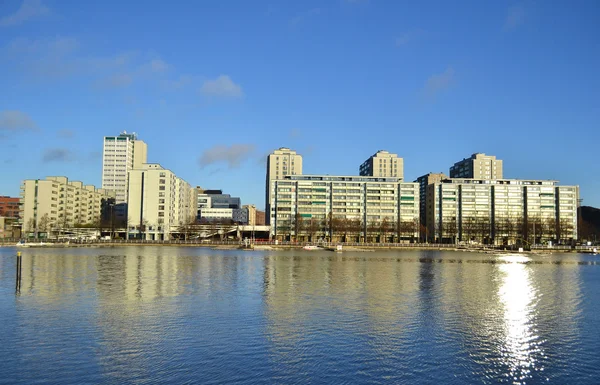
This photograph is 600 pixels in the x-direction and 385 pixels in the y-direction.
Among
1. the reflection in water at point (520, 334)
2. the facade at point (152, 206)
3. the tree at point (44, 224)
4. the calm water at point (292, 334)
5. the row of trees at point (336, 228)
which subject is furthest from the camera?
Answer: the facade at point (152, 206)

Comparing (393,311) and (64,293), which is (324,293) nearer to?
(393,311)

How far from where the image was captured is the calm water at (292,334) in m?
20.6

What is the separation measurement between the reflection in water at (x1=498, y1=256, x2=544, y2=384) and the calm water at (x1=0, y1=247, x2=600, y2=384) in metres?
0.09

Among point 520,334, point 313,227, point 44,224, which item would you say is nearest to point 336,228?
point 313,227

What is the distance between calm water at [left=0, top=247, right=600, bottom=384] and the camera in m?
20.6

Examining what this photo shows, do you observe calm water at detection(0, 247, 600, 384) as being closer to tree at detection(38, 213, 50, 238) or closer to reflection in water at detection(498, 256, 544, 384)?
reflection in water at detection(498, 256, 544, 384)

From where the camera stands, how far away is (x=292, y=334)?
26.7 m

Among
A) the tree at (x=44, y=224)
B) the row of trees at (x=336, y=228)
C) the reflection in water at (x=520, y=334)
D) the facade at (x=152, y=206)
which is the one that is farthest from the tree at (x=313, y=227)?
the reflection in water at (x=520, y=334)

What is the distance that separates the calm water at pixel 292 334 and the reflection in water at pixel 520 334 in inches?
3.5

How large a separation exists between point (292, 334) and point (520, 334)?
11.9 metres

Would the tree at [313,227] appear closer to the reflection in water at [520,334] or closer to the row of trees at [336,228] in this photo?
the row of trees at [336,228]

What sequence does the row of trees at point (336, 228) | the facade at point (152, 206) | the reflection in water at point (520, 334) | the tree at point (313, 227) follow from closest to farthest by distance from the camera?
the reflection in water at point (520, 334)
the tree at point (313, 227)
the row of trees at point (336, 228)
the facade at point (152, 206)

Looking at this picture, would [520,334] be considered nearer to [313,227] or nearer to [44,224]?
[313,227]

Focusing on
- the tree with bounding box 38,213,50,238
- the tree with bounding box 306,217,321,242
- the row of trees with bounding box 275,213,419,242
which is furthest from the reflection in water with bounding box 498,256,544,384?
the tree with bounding box 38,213,50,238
